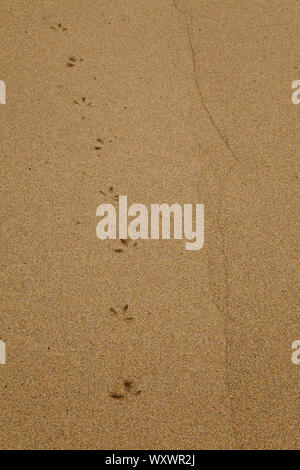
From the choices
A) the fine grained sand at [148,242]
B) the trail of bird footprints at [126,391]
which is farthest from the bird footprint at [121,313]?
the trail of bird footprints at [126,391]

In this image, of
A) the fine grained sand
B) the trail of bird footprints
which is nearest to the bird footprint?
the fine grained sand

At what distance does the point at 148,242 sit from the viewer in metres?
2.30

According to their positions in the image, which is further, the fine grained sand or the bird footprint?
the bird footprint

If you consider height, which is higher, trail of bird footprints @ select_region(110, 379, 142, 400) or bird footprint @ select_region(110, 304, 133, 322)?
bird footprint @ select_region(110, 304, 133, 322)

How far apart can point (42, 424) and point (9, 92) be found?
6.15 ft

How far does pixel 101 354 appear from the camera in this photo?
6.58 feet

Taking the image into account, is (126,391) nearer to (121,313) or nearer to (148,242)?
(121,313)

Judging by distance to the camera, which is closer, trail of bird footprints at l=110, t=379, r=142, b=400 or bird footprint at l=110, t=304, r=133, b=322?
trail of bird footprints at l=110, t=379, r=142, b=400

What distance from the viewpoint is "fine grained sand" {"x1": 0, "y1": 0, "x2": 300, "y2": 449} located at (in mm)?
1942

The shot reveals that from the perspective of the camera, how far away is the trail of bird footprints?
1943 mm

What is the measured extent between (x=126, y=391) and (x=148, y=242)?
76 centimetres

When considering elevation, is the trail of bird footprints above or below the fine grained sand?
below

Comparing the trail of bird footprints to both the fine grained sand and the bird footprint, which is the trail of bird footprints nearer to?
the fine grained sand

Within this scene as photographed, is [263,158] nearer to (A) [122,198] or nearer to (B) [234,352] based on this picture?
(A) [122,198]
